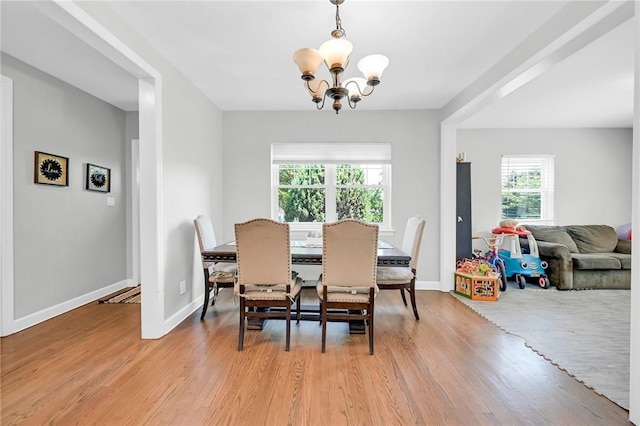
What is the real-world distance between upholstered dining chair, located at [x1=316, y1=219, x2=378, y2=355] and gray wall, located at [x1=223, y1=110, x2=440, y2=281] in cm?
217

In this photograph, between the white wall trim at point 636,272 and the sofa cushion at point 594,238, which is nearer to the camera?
the white wall trim at point 636,272

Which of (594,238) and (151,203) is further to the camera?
(594,238)

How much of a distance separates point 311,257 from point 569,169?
16.9ft

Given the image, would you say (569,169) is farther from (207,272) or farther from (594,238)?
(207,272)

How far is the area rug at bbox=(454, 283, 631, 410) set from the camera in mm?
2080

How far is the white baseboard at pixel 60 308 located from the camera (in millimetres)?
2811

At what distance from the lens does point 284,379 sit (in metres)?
2.03

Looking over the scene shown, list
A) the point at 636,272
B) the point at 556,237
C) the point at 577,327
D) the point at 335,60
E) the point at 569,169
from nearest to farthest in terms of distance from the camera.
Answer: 1. the point at 636,272
2. the point at 335,60
3. the point at 577,327
4. the point at 556,237
5. the point at 569,169

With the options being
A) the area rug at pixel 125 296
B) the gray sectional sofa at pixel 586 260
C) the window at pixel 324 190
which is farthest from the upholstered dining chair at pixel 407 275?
the area rug at pixel 125 296

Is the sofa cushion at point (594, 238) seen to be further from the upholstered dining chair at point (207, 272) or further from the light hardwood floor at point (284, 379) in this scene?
the upholstered dining chair at point (207, 272)

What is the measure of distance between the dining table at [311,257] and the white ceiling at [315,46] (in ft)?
5.80

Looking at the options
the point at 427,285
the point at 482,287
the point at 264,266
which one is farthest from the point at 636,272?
the point at 427,285

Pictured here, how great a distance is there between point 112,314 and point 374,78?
3435 millimetres

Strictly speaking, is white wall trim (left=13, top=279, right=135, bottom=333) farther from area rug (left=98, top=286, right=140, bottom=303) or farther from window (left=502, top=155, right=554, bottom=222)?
window (left=502, top=155, right=554, bottom=222)
